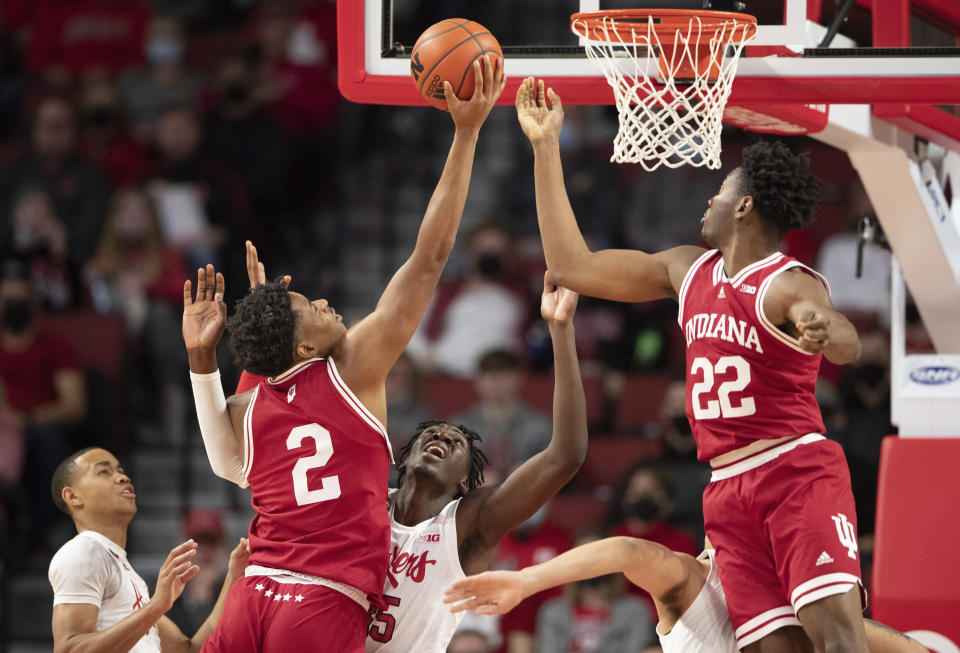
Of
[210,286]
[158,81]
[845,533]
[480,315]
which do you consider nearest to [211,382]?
[210,286]

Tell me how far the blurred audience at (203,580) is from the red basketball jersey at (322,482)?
3.42 meters

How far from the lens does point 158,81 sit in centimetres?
1105

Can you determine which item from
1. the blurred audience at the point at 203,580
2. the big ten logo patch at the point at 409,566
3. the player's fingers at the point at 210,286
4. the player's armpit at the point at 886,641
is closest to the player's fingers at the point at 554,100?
the player's fingers at the point at 210,286

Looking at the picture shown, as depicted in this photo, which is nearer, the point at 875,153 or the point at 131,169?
the point at 875,153

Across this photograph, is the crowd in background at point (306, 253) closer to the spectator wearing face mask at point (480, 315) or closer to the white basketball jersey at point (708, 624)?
the spectator wearing face mask at point (480, 315)

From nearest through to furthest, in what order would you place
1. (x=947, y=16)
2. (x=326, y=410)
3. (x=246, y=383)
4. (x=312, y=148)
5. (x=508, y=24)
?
1. (x=326, y=410)
2. (x=246, y=383)
3. (x=947, y=16)
4. (x=312, y=148)
5. (x=508, y=24)

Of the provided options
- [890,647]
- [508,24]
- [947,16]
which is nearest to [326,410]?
[890,647]

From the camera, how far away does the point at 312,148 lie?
10.9m

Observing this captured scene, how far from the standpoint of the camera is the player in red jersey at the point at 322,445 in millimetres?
3973

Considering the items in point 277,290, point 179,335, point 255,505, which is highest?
point 277,290

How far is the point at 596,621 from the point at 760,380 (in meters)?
3.36

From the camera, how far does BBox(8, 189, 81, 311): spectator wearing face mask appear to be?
359 inches

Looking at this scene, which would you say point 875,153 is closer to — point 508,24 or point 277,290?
point 277,290

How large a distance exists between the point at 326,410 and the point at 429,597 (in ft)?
2.58
